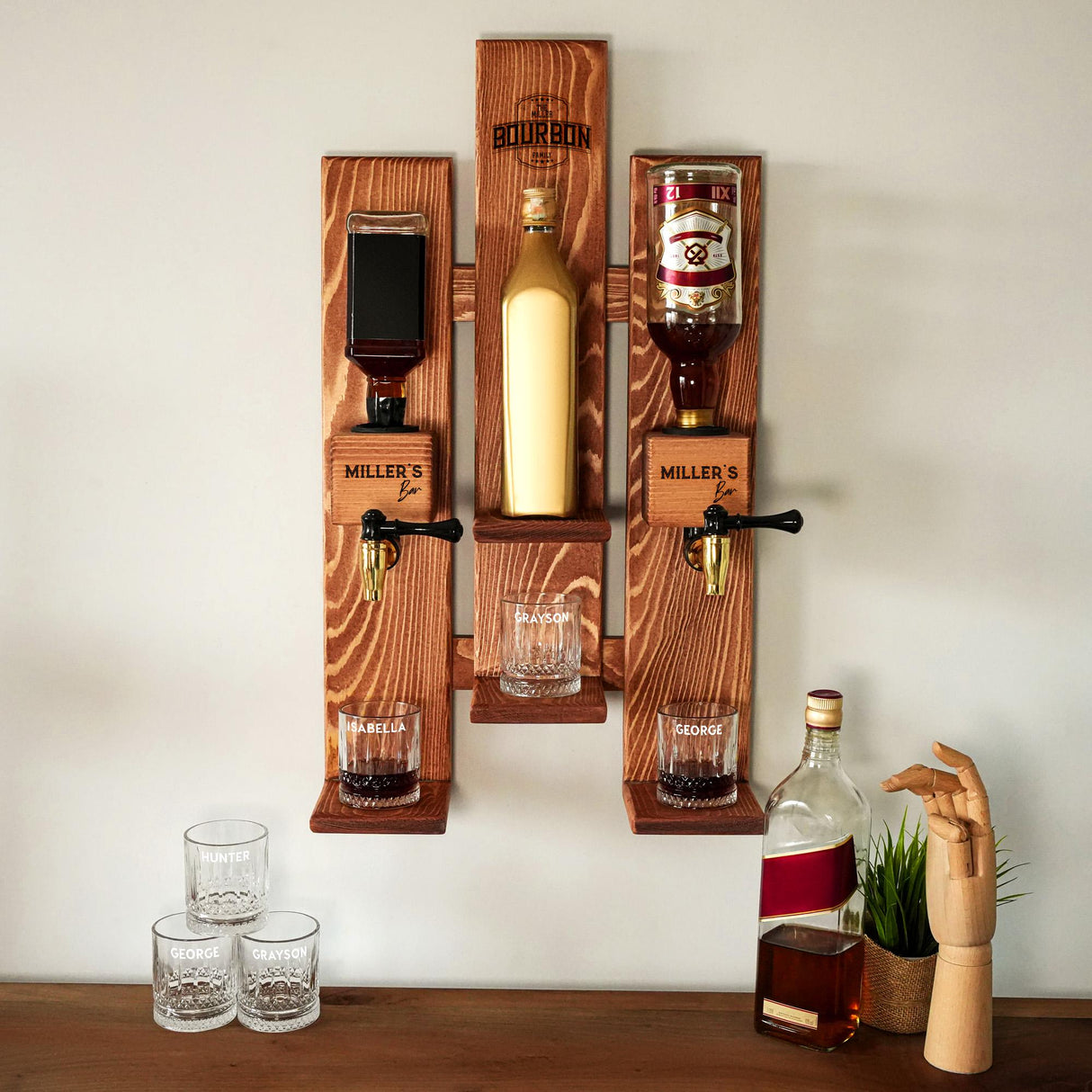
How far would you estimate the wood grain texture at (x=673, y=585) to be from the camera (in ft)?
4.69

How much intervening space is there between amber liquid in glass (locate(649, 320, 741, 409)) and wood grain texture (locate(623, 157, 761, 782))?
0.16 ft

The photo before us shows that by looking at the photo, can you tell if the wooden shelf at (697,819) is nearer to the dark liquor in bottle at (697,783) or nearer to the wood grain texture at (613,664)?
the dark liquor in bottle at (697,783)

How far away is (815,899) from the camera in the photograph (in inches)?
53.6

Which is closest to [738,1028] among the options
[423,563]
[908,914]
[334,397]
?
[908,914]

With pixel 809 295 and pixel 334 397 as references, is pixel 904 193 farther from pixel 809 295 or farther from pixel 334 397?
pixel 334 397

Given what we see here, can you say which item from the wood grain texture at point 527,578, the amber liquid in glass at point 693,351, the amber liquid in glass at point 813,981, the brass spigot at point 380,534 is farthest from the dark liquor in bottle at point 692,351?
the amber liquid in glass at point 813,981

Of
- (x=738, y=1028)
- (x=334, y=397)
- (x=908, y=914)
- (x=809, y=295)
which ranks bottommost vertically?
(x=738, y=1028)

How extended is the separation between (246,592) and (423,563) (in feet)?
0.83

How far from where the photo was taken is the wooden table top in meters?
1.29

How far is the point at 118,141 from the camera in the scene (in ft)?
4.72

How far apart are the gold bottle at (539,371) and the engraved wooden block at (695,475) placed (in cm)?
11

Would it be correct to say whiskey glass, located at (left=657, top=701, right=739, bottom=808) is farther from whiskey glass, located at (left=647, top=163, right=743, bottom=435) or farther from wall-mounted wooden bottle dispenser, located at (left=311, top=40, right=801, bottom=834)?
whiskey glass, located at (left=647, top=163, right=743, bottom=435)

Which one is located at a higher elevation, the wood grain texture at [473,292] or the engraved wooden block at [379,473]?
the wood grain texture at [473,292]

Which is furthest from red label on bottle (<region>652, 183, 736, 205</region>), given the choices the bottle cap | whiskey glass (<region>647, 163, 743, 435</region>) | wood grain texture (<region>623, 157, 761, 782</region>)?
the bottle cap
